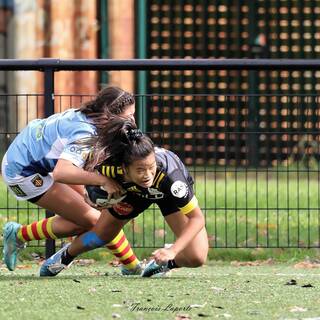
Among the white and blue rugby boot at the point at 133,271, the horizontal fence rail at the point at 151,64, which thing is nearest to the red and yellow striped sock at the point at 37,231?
the white and blue rugby boot at the point at 133,271

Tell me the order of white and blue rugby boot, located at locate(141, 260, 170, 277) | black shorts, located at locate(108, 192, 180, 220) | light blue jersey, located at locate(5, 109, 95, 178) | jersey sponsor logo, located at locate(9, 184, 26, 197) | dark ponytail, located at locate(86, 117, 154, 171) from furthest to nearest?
jersey sponsor logo, located at locate(9, 184, 26, 197), white and blue rugby boot, located at locate(141, 260, 170, 277), light blue jersey, located at locate(5, 109, 95, 178), black shorts, located at locate(108, 192, 180, 220), dark ponytail, located at locate(86, 117, 154, 171)

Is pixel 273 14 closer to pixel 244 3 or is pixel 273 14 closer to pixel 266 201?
pixel 244 3

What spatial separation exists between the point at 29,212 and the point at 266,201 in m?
1.76

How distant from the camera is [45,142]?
30.5ft

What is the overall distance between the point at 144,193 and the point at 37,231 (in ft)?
3.60

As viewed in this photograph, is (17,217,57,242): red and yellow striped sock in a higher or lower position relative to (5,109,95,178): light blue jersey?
lower

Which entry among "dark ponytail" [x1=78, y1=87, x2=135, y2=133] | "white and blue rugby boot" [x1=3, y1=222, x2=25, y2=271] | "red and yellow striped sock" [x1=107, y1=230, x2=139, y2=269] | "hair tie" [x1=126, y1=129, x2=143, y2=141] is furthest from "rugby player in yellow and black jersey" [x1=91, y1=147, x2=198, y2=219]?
"white and blue rugby boot" [x1=3, y1=222, x2=25, y2=271]

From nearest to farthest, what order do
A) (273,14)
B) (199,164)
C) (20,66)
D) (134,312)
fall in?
(134,312) < (20,66) < (199,164) < (273,14)

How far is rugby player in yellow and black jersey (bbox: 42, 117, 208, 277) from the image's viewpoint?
8508mm

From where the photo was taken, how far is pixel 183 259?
9.27 m

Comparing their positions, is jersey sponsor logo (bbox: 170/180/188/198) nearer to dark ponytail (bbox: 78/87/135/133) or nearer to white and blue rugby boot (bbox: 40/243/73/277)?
dark ponytail (bbox: 78/87/135/133)

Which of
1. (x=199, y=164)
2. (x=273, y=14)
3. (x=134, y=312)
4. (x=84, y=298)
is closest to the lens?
(x=134, y=312)

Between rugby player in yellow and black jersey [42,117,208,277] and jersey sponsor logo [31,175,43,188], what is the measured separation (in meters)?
0.41

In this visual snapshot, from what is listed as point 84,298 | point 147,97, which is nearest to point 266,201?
point 147,97
